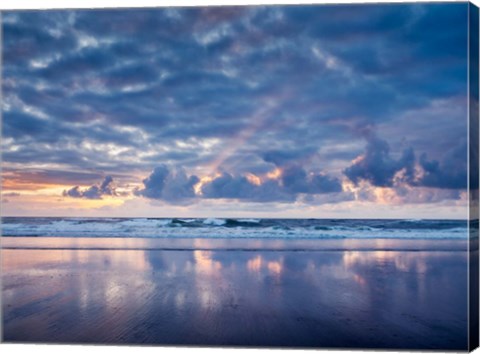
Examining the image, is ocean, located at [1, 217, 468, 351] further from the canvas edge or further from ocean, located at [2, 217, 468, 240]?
ocean, located at [2, 217, 468, 240]

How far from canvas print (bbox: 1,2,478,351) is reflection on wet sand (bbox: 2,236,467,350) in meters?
0.02

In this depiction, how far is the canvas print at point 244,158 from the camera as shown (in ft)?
11.4

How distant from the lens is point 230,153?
5250 mm

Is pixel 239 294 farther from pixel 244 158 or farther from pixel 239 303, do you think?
pixel 244 158

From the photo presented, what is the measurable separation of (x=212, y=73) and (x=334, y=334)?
2.66 metres

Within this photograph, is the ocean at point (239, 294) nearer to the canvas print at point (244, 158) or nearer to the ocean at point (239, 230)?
the canvas print at point (244, 158)

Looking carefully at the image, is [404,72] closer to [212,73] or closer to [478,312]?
[212,73]

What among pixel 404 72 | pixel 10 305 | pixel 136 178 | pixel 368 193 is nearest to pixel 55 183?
pixel 136 178

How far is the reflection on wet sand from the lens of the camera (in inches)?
132

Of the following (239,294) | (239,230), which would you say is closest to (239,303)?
(239,294)

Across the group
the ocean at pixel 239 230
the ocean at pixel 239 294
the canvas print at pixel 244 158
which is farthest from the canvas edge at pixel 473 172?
the ocean at pixel 239 230

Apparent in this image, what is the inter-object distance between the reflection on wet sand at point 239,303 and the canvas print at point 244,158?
2 centimetres

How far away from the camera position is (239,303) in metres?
3.80

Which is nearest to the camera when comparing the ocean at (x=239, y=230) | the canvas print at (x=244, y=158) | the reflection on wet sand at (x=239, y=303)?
the reflection on wet sand at (x=239, y=303)
